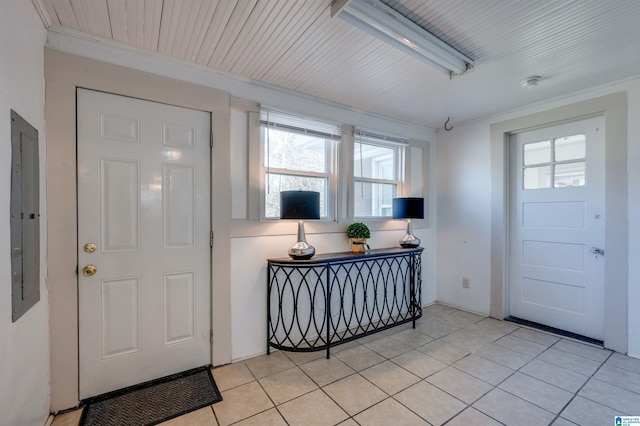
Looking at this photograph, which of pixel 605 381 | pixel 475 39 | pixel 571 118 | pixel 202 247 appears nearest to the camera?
pixel 475 39

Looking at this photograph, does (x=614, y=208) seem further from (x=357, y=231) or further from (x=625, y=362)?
(x=357, y=231)

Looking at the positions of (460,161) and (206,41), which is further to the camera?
(460,161)

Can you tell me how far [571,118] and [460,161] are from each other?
115cm

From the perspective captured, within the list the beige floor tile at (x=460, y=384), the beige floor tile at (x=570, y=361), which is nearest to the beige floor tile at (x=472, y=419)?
the beige floor tile at (x=460, y=384)

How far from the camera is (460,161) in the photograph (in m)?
3.73

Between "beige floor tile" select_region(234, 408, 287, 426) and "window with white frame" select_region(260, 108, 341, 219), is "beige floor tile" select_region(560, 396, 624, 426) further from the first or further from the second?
"window with white frame" select_region(260, 108, 341, 219)

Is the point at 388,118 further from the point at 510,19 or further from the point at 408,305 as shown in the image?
the point at 408,305

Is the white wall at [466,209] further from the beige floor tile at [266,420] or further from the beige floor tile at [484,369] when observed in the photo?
the beige floor tile at [266,420]

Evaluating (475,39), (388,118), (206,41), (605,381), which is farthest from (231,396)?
(388,118)

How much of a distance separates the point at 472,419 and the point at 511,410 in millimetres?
311

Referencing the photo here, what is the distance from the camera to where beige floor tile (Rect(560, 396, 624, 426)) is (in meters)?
1.70

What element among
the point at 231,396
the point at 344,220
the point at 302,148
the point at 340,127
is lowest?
the point at 231,396

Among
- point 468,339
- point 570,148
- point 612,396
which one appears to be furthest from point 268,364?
Result: point 570,148

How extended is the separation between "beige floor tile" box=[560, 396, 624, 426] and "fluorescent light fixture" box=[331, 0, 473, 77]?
248 centimetres
